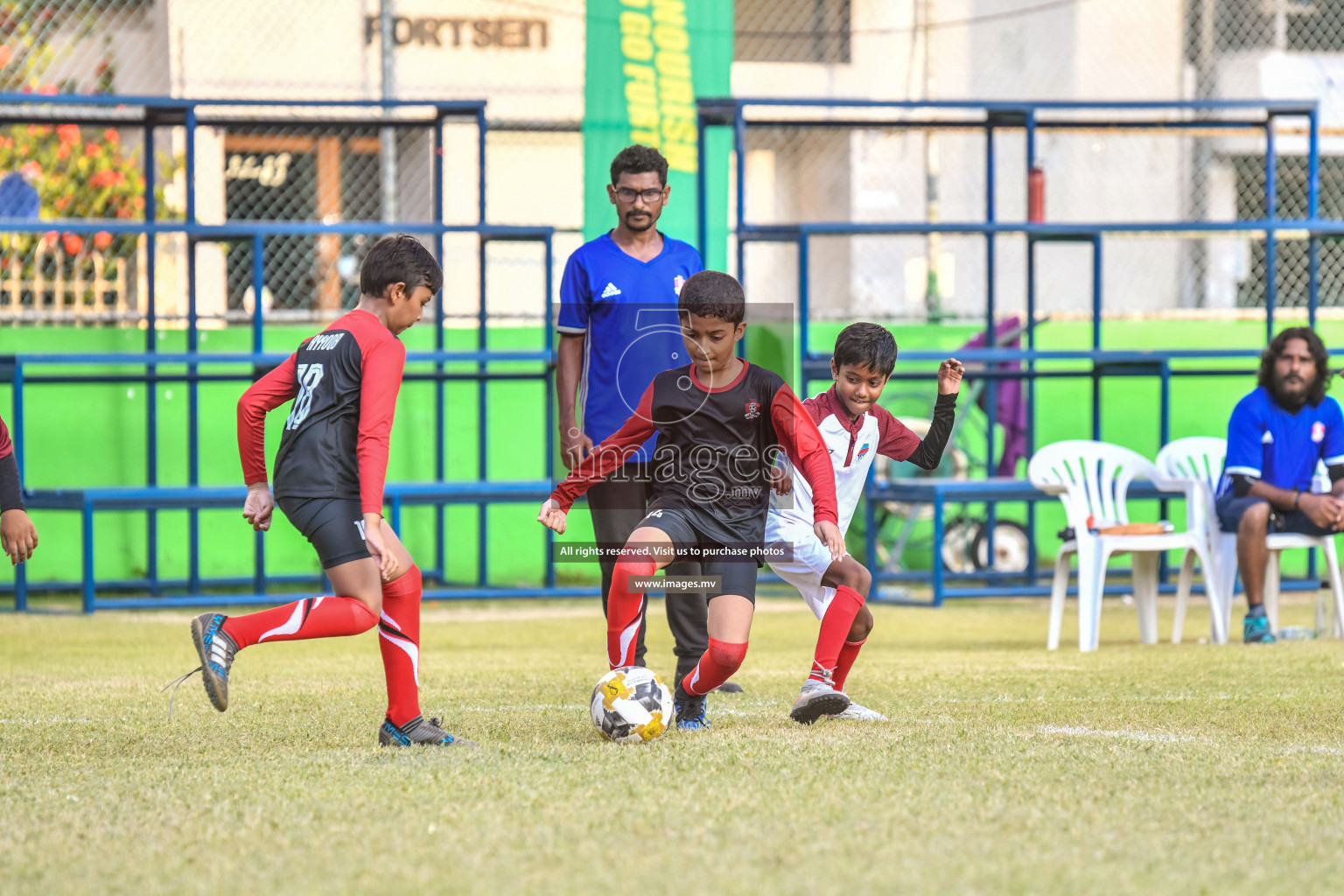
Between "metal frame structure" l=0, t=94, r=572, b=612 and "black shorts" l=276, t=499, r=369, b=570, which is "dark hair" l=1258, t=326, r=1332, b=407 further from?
"black shorts" l=276, t=499, r=369, b=570

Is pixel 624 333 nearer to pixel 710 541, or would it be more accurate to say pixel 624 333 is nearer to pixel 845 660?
pixel 710 541

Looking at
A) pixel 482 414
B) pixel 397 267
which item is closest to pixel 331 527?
pixel 397 267

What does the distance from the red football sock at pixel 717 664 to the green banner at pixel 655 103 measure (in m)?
5.15

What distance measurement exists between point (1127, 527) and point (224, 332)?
5865 mm

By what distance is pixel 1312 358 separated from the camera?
7352 millimetres

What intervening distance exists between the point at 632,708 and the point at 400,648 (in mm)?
619

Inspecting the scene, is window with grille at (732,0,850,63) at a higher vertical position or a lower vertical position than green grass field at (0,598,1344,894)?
higher

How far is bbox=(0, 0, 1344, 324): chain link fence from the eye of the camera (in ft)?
38.3

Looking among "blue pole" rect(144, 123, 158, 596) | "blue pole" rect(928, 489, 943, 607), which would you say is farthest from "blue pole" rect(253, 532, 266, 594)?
"blue pole" rect(928, 489, 943, 607)

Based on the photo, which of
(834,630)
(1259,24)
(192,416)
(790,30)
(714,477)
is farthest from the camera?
(1259,24)

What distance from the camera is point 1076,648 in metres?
7.07

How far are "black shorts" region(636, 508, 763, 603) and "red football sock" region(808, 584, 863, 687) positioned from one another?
Answer: 11.6 inches

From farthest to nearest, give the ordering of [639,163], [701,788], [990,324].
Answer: [990,324], [639,163], [701,788]

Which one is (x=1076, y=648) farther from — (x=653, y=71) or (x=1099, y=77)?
(x=1099, y=77)
